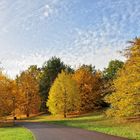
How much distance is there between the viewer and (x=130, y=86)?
37.3 m

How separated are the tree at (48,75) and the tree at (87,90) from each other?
14601 mm

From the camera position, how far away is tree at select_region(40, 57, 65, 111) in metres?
90.8

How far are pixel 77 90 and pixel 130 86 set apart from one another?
3521 cm

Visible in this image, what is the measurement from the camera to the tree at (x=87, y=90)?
2975 inches

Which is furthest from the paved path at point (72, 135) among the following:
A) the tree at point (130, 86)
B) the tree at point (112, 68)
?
the tree at point (112, 68)

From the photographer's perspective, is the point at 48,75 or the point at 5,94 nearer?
the point at 5,94

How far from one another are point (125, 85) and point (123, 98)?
147 cm

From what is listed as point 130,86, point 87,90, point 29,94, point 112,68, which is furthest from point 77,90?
point 130,86

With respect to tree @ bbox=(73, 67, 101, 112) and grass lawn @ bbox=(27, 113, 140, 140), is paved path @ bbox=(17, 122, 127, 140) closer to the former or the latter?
grass lawn @ bbox=(27, 113, 140, 140)

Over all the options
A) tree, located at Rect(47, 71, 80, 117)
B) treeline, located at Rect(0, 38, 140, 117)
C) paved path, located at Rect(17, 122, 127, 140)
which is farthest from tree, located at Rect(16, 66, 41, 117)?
paved path, located at Rect(17, 122, 127, 140)

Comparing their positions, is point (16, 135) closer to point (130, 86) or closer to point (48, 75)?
point (130, 86)

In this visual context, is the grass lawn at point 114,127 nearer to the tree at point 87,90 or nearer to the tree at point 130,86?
the tree at point 130,86

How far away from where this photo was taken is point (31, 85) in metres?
88.6

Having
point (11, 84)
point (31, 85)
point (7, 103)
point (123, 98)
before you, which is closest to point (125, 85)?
point (123, 98)
